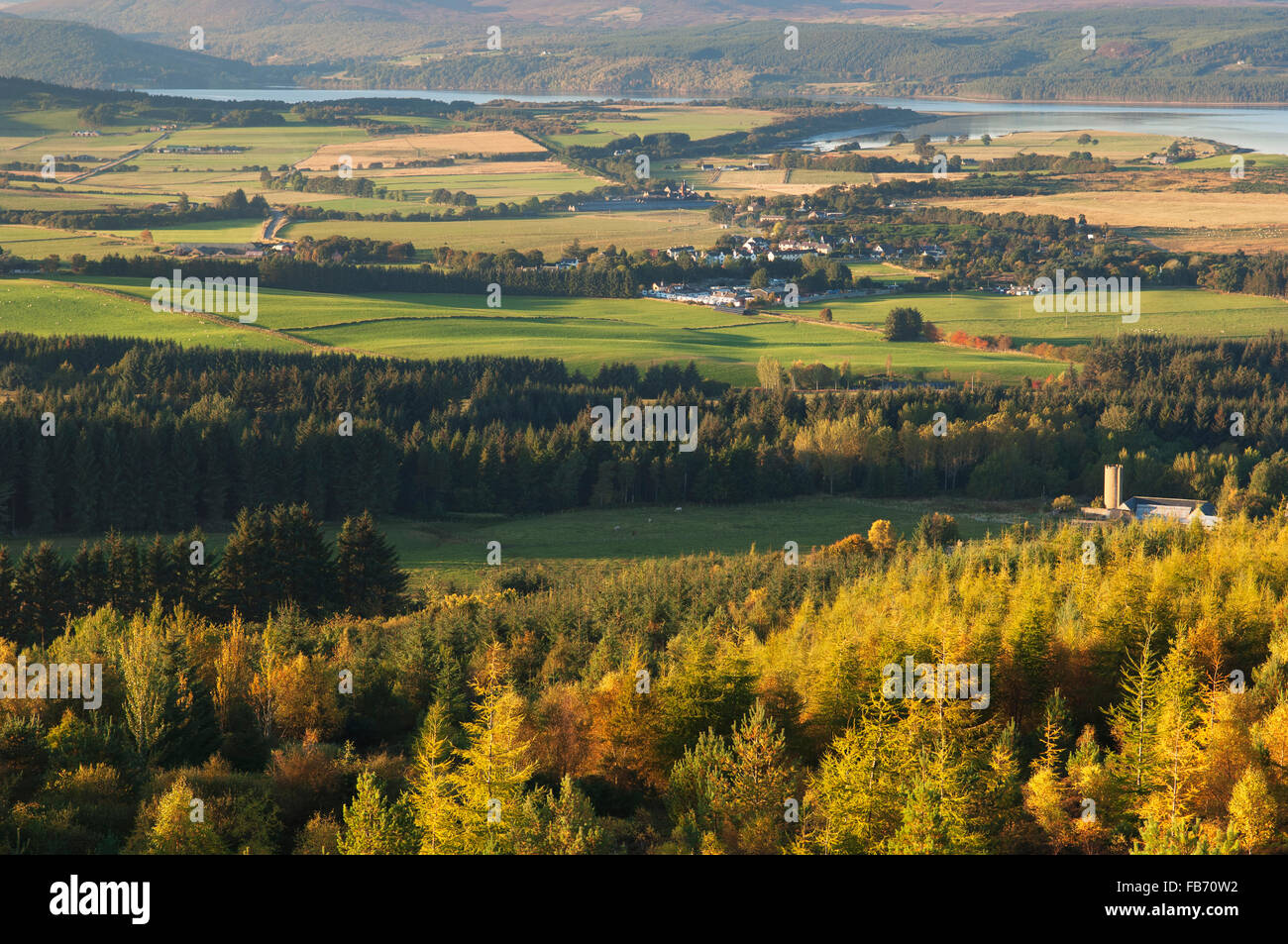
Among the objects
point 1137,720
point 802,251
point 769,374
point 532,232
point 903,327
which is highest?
point 532,232

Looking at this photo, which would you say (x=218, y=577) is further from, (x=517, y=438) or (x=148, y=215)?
(x=148, y=215)

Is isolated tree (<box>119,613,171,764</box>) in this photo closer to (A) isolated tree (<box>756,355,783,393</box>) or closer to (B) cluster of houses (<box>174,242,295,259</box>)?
(A) isolated tree (<box>756,355,783,393</box>)

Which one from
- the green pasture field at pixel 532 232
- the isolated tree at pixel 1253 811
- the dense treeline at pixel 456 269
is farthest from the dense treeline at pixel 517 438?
the green pasture field at pixel 532 232

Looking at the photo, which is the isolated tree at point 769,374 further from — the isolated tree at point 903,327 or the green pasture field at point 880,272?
the green pasture field at point 880,272

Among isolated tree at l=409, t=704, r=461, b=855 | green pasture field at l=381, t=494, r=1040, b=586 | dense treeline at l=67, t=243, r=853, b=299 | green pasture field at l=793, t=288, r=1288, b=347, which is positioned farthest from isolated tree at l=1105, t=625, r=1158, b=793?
dense treeline at l=67, t=243, r=853, b=299

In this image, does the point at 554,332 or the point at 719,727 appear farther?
the point at 554,332

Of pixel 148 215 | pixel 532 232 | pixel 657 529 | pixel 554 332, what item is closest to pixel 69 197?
pixel 148 215

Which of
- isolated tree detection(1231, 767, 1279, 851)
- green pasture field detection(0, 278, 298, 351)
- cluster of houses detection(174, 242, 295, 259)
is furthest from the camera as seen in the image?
cluster of houses detection(174, 242, 295, 259)
